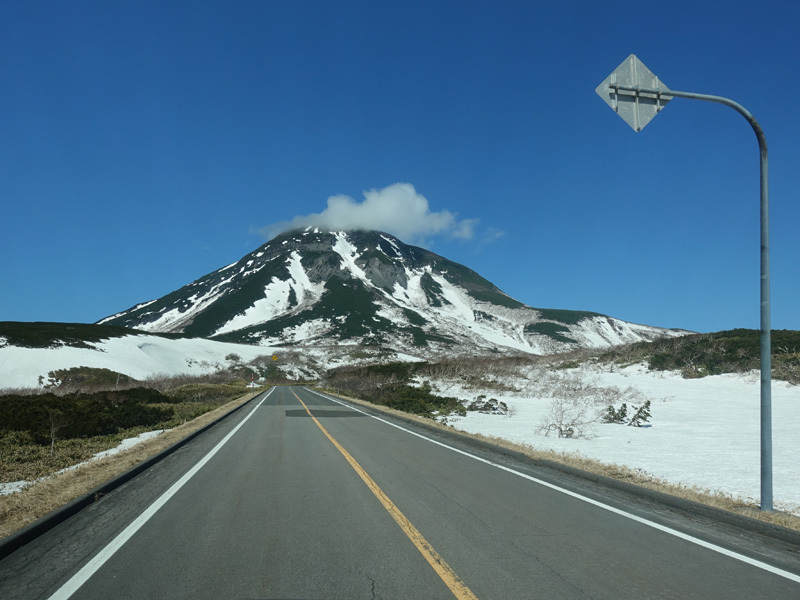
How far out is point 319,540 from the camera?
18.2 ft

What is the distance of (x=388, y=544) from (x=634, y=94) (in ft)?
22.4

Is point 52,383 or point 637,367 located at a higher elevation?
point 637,367

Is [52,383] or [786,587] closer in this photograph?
[786,587]

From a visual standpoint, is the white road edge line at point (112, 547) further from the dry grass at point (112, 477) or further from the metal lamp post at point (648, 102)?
the metal lamp post at point (648, 102)

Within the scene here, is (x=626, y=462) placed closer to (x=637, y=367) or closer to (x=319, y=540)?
(x=319, y=540)

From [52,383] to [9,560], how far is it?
61501 millimetres

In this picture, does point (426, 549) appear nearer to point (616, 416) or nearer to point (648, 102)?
point (648, 102)

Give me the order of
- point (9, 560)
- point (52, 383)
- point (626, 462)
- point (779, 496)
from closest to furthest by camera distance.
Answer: point (9, 560)
point (779, 496)
point (626, 462)
point (52, 383)

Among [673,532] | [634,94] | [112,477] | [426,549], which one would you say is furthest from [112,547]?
[634,94]

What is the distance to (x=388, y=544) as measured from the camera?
5.42m

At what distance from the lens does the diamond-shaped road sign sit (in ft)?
24.2

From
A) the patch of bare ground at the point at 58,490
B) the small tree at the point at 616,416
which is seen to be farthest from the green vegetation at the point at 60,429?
the small tree at the point at 616,416

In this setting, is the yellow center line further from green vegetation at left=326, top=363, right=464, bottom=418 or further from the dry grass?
green vegetation at left=326, top=363, right=464, bottom=418

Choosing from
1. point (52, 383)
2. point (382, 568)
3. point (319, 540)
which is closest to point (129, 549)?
point (319, 540)
